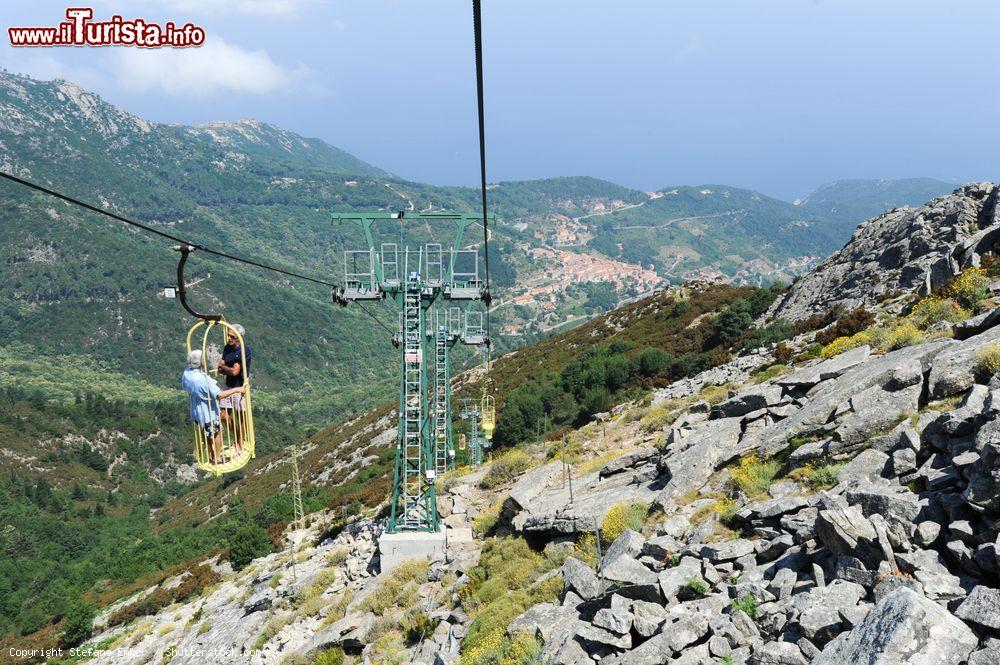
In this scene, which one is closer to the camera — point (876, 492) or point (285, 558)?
point (876, 492)

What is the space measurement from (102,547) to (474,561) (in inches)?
2519

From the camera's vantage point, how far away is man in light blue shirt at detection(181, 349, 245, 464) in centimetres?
720

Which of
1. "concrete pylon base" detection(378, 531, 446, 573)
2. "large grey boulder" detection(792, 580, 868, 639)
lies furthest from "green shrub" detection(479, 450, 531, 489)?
"large grey boulder" detection(792, 580, 868, 639)

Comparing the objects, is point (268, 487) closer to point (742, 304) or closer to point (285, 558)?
point (285, 558)

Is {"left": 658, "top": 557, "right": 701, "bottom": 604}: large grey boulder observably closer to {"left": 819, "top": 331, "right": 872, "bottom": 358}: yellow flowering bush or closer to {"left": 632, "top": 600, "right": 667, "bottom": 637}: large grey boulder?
{"left": 632, "top": 600, "right": 667, "bottom": 637}: large grey boulder

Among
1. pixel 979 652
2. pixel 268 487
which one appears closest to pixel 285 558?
pixel 979 652

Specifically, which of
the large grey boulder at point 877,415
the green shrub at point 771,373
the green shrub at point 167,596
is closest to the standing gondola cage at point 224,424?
the large grey boulder at point 877,415

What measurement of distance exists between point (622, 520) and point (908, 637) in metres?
7.04

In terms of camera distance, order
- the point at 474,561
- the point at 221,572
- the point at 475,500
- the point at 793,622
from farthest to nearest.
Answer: the point at 221,572 < the point at 475,500 < the point at 474,561 < the point at 793,622

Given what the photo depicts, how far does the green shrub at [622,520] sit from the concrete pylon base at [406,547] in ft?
20.5

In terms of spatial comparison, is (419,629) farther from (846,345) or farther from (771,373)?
(771,373)

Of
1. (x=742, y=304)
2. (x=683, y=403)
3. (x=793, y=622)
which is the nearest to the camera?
(x=793, y=622)

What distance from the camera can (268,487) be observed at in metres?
60.7

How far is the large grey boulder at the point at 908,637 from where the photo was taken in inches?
202
